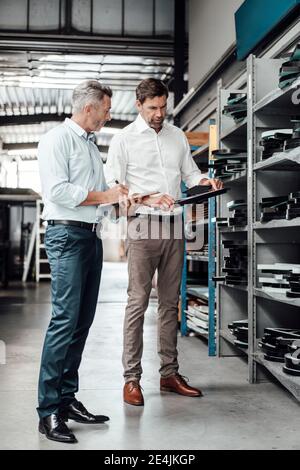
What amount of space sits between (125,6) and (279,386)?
6.41m

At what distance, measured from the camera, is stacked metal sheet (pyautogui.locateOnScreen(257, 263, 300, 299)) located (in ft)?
10.2

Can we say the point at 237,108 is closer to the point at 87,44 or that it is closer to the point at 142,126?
the point at 142,126

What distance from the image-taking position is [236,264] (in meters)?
4.23

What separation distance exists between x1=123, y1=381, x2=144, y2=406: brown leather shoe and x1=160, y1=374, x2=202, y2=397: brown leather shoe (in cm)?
27

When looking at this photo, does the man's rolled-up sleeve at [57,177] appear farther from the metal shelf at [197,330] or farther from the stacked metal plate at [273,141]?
the metal shelf at [197,330]

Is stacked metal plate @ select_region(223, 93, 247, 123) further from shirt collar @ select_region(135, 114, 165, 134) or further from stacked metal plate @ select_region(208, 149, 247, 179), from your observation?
shirt collar @ select_region(135, 114, 165, 134)

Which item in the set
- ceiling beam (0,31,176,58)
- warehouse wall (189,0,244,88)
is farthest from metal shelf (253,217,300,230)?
ceiling beam (0,31,176,58)

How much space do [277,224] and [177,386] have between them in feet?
3.64

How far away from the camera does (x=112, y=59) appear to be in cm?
888

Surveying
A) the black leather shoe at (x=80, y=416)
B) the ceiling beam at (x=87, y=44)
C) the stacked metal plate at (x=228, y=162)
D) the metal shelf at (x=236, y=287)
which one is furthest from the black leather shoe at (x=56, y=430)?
the ceiling beam at (x=87, y=44)

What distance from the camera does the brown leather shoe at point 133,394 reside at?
121 inches

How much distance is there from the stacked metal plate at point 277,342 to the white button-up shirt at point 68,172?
4.69ft

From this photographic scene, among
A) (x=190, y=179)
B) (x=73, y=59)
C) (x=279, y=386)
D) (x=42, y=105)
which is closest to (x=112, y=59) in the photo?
(x=73, y=59)

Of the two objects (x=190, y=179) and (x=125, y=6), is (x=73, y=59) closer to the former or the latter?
(x=125, y=6)
